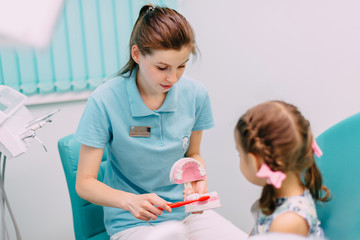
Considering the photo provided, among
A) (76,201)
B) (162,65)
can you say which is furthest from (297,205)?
(76,201)

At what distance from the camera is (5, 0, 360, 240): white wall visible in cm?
127

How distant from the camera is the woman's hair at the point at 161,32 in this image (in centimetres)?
100

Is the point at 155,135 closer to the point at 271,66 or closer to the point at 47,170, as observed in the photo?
the point at 271,66

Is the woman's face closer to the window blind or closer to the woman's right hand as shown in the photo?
the woman's right hand

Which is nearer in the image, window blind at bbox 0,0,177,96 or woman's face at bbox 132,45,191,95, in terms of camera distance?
woman's face at bbox 132,45,191,95

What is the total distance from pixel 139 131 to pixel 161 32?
325 mm

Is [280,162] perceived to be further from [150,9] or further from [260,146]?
[150,9]

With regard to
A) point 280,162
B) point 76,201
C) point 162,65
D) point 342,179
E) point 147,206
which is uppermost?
point 162,65

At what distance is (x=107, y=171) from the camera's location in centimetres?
122

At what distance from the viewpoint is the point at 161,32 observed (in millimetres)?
1006

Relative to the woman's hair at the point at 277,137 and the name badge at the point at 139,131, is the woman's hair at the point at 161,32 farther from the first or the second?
the woman's hair at the point at 277,137

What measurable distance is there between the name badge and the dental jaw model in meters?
0.18

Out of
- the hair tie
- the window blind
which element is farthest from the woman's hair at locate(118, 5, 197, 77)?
the window blind

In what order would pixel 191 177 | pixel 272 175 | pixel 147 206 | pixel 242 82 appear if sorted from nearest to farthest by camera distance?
1. pixel 272 175
2. pixel 147 206
3. pixel 191 177
4. pixel 242 82
